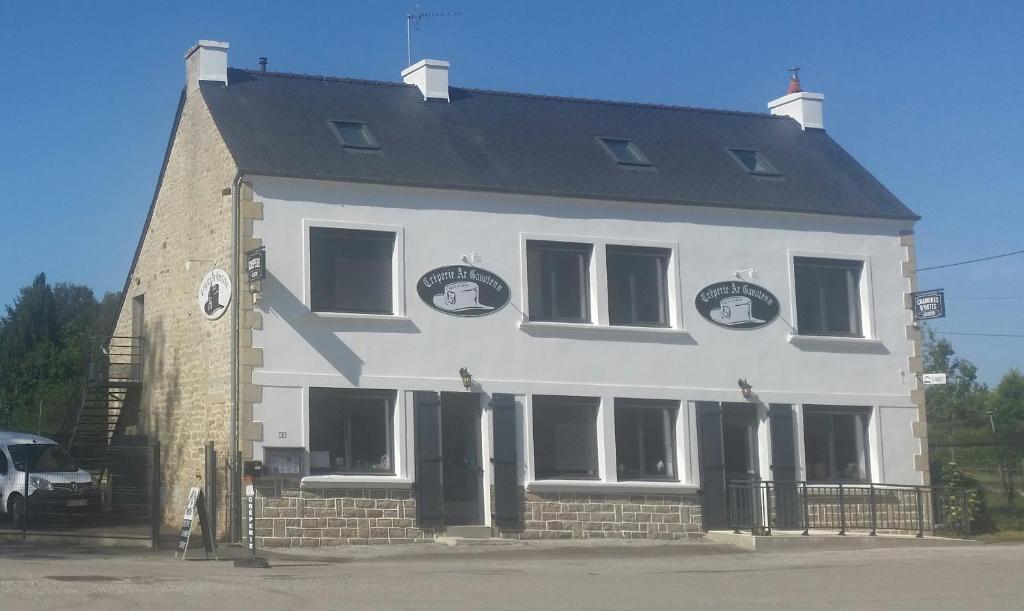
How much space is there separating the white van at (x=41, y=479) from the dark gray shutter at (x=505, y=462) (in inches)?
276

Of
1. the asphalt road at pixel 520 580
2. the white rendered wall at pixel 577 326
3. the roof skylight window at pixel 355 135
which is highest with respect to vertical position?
the roof skylight window at pixel 355 135

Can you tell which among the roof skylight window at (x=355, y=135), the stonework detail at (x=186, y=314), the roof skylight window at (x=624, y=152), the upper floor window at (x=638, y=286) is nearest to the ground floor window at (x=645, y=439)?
the upper floor window at (x=638, y=286)

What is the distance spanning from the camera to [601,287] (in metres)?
23.7

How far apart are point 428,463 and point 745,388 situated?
20.2ft

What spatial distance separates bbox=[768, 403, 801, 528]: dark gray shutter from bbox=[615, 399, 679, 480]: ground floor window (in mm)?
1842

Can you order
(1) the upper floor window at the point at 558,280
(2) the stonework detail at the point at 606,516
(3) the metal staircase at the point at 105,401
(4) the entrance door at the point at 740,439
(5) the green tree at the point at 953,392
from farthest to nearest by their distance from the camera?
(5) the green tree at the point at 953,392
(3) the metal staircase at the point at 105,401
(4) the entrance door at the point at 740,439
(1) the upper floor window at the point at 558,280
(2) the stonework detail at the point at 606,516

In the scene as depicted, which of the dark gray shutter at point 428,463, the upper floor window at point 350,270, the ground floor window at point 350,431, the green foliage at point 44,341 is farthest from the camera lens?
the green foliage at point 44,341

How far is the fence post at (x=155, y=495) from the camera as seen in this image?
63.8 feet

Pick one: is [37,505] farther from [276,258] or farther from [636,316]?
[636,316]

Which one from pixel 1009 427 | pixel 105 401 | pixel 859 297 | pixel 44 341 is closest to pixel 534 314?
pixel 859 297

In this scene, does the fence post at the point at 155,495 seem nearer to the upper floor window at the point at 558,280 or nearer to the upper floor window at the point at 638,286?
the upper floor window at the point at 558,280

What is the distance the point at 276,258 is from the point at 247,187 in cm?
121

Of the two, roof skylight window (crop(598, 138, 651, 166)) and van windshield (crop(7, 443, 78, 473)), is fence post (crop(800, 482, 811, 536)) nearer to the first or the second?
roof skylight window (crop(598, 138, 651, 166))

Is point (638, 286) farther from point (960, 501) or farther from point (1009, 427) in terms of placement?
point (1009, 427)
